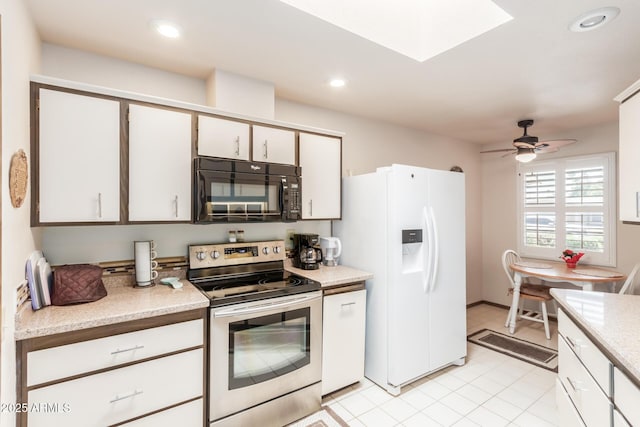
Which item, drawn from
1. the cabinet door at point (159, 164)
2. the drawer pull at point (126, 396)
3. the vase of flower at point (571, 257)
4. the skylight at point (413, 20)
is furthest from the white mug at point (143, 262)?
the vase of flower at point (571, 257)

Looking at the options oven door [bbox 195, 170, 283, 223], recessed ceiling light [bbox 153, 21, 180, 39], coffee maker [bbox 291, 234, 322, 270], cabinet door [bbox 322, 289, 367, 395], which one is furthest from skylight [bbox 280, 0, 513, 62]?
cabinet door [bbox 322, 289, 367, 395]

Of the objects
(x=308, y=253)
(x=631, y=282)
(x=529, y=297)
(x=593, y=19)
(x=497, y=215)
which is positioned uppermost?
(x=593, y=19)

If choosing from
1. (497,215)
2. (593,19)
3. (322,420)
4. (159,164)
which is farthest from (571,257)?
(159,164)

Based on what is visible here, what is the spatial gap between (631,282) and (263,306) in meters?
3.69

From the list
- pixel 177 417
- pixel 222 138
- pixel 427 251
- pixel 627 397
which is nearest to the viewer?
pixel 627 397

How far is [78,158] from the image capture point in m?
1.81

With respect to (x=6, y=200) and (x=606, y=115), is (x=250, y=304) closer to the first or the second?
(x=6, y=200)

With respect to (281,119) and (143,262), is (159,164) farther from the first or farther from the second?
(281,119)

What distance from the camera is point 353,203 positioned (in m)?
2.89

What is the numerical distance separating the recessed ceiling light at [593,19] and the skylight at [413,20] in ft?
1.19

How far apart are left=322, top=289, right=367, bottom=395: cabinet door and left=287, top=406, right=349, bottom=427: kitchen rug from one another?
153 mm

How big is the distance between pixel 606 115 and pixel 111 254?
16.2 feet

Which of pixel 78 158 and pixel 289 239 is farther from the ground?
pixel 78 158

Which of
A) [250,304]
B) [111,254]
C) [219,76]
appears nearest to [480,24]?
[219,76]
